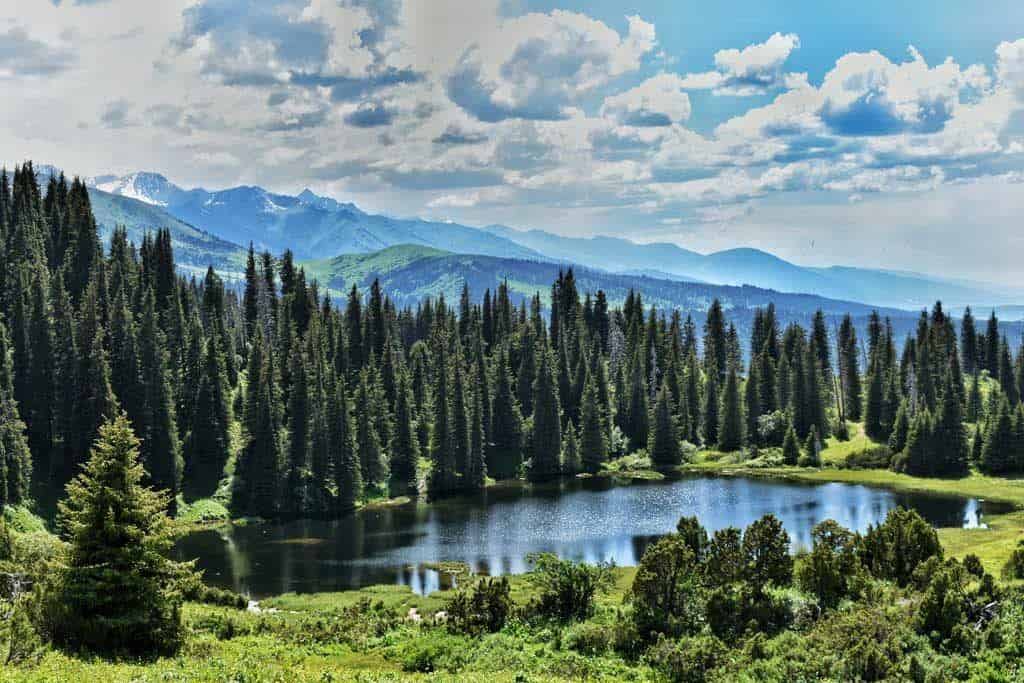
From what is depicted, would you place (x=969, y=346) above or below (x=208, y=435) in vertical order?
above

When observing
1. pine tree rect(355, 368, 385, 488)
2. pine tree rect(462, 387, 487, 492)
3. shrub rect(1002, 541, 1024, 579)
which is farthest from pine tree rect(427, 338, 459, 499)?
shrub rect(1002, 541, 1024, 579)

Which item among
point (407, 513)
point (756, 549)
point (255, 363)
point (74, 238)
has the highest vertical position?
point (74, 238)

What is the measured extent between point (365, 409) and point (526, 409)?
1402 inches

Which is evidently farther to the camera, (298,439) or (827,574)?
(298,439)

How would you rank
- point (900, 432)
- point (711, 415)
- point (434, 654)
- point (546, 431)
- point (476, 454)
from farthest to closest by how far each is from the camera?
point (711, 415) → point (546, 431) → point (900, 432) → point (476, 454) → point (434, 654)

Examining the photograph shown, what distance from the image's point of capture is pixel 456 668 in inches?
1387

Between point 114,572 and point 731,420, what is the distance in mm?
117827

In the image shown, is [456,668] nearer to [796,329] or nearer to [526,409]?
[526,409]

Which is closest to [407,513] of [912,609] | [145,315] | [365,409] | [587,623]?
[365,409]

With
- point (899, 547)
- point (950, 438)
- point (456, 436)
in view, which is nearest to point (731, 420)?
point (950, 438)

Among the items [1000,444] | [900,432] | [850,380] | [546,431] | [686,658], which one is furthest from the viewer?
[850,380]

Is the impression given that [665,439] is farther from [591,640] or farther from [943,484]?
[591,640]

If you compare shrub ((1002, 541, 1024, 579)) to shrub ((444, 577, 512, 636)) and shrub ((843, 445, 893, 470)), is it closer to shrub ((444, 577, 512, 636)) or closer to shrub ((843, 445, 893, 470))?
shrub ((444, 577, 512, 636))

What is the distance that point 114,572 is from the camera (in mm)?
32719
